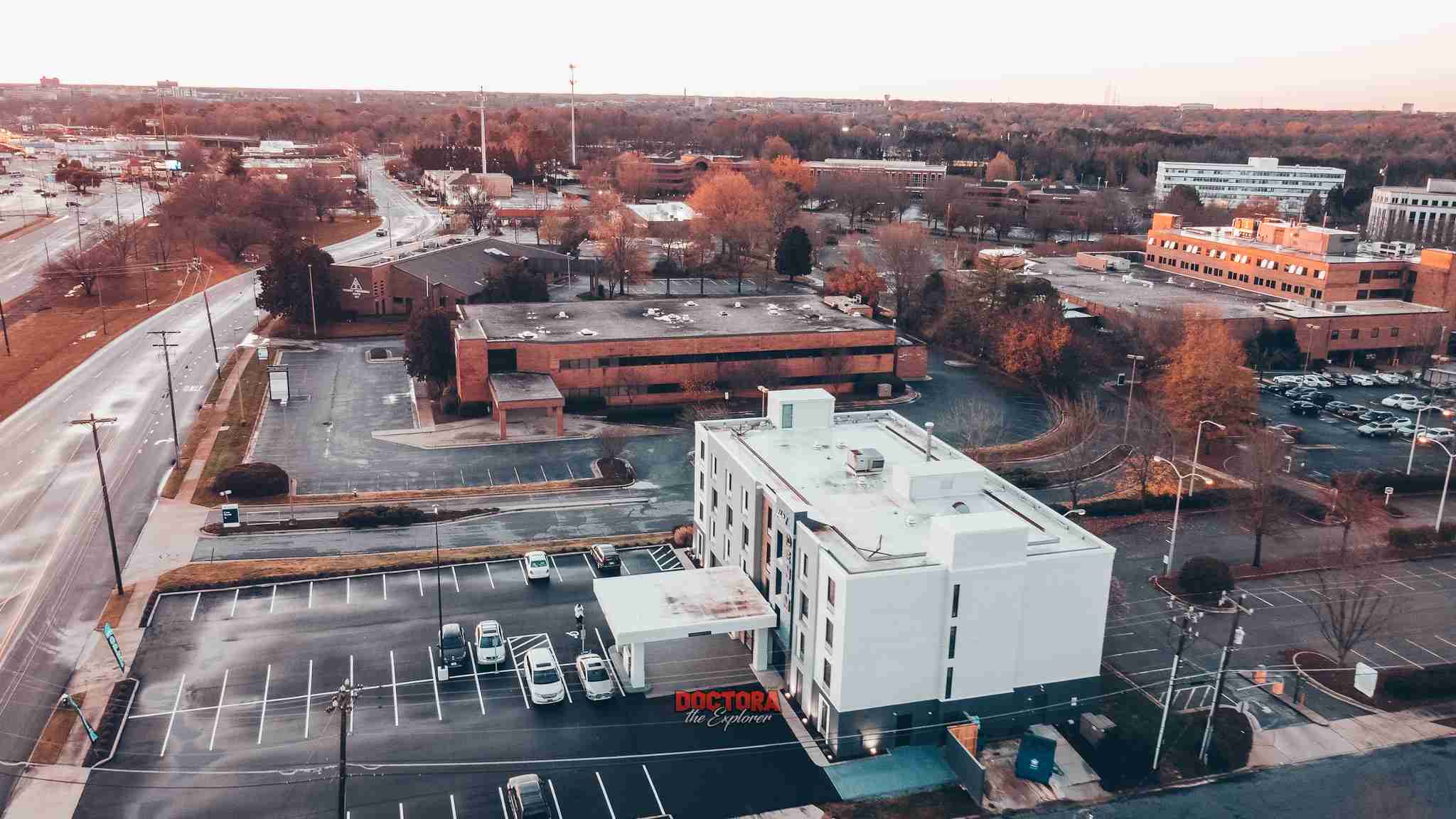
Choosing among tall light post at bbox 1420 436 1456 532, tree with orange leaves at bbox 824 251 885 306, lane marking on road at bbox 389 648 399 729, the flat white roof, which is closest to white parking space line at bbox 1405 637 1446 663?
tall light post at bbox 1420 436 1456 532

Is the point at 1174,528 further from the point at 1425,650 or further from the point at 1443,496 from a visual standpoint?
the point at 1443,496

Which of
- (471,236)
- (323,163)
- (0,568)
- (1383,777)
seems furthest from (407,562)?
(323,163)

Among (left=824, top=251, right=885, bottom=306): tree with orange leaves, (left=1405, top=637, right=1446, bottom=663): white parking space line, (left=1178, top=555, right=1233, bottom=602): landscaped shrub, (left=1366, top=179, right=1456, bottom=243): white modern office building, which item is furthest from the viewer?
(left=1366, top=179, right=1456, bottom=243): white modern office building

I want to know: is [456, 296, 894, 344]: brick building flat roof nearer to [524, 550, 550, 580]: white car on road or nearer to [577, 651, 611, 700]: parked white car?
[524, 550, 550, 580]: white car on road

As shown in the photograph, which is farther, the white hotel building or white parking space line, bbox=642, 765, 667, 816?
the white hotel building

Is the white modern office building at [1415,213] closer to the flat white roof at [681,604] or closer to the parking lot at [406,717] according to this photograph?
the flat white roof at [681,604]

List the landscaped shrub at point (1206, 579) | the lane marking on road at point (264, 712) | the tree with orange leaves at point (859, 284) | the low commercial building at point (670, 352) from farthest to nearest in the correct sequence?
the tree with orange leaves at point (859, 284), the low commercial building at point (670, 352), the landscaped shrub at point (1206, 579), the lane marking on road at point (264, 712)

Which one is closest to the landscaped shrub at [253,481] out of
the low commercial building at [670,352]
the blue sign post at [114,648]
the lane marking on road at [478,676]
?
the blue sign post at [114,648]
